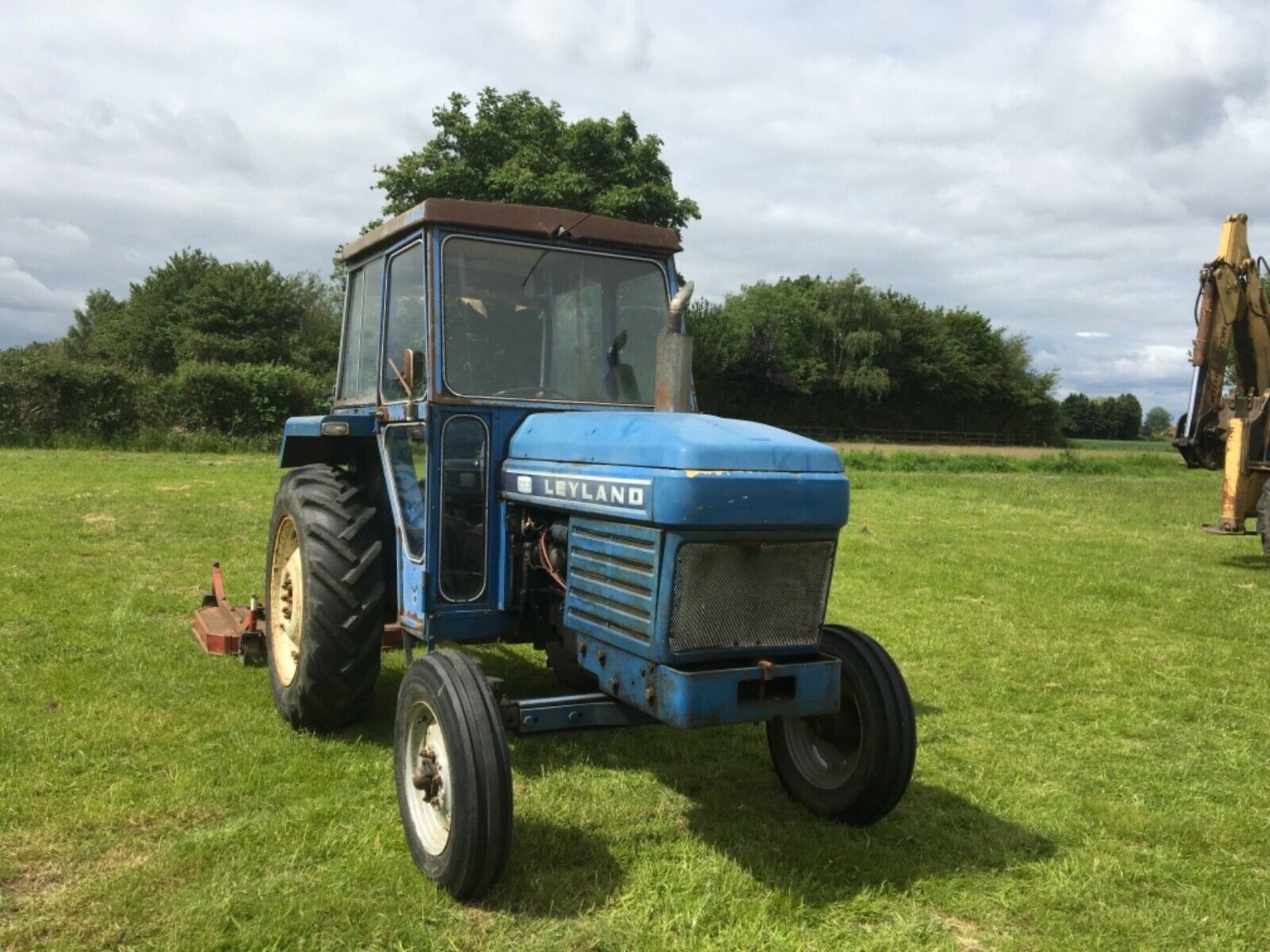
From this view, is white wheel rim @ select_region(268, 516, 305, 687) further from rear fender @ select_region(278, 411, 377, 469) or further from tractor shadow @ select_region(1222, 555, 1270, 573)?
tractor shadow @ select_region(1222, 555, 1270, 573)

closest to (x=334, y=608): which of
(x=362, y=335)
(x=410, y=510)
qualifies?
(x=410, y=510)

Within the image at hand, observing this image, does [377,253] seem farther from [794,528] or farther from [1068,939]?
[1068,939]

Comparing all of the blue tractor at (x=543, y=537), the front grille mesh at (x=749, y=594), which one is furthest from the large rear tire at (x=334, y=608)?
the front grille mesh at (x=749, y=594)

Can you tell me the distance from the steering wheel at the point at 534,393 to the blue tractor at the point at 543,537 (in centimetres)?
1

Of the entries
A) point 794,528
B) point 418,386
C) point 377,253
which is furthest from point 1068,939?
point 377,253

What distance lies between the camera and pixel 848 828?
3889mm

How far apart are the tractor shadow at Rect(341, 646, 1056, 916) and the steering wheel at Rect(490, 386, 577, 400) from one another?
1395 mm

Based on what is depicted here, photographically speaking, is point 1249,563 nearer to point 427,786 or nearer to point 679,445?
point 679,445

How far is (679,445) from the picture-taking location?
3.23 metres

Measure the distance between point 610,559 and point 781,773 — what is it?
1339 mm

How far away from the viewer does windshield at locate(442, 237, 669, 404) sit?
169 inches

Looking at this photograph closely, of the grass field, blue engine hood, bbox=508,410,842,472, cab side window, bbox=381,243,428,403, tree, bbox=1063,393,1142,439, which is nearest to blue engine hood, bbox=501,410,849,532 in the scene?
blue engine hood, bbox=508,410,842,472

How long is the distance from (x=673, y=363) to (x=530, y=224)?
97 cm

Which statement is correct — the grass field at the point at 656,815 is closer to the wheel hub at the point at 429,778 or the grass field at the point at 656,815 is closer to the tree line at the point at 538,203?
the wheel hub at the point at 429,778
